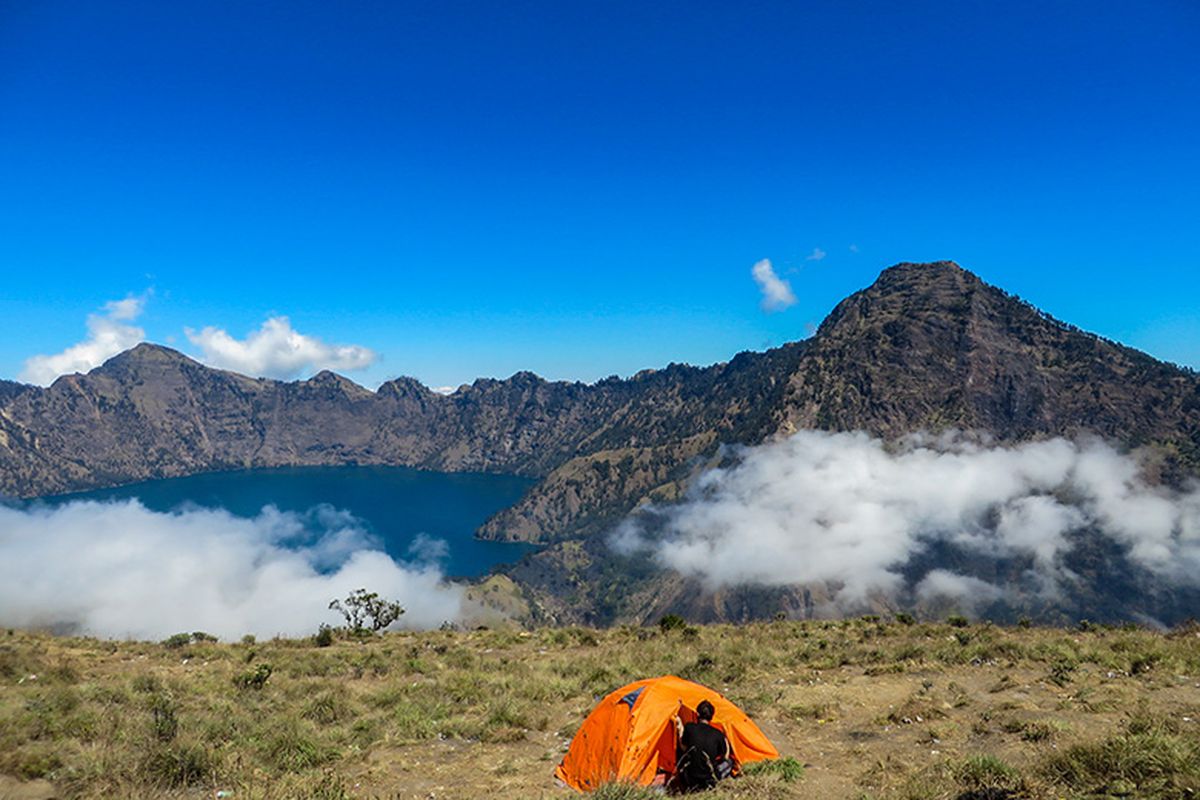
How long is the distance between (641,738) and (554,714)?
6.05 meters

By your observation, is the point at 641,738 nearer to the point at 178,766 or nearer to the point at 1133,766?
the point at 1133,766

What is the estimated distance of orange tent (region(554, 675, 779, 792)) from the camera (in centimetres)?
1382

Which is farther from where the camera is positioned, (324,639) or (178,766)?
(324,639)

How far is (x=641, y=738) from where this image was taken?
46.5 ft

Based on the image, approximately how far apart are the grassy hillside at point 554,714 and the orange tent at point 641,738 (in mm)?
828

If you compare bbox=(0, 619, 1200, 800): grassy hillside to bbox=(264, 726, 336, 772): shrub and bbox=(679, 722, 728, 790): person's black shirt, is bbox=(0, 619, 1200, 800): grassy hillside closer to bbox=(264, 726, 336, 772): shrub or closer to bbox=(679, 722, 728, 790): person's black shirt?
bbox=(264, 726, 336, 772): shrub

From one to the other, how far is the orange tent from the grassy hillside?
0.83 metres

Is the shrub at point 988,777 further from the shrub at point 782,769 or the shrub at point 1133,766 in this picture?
the shrub at point 782,769

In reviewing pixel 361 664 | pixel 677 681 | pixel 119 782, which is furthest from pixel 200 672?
pixel 677 681

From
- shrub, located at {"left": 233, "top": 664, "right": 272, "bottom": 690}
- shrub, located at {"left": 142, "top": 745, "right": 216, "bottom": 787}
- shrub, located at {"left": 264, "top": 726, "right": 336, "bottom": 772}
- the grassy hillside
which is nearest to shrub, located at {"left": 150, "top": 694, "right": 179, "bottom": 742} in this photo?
the grassy hillside

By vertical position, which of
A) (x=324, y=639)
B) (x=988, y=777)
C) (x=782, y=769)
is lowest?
(x=324, y=639)

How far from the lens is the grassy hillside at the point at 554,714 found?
11781 mm

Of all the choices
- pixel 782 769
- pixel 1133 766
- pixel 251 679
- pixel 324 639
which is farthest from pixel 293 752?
pixel 324 639

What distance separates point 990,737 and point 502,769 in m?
11.6
